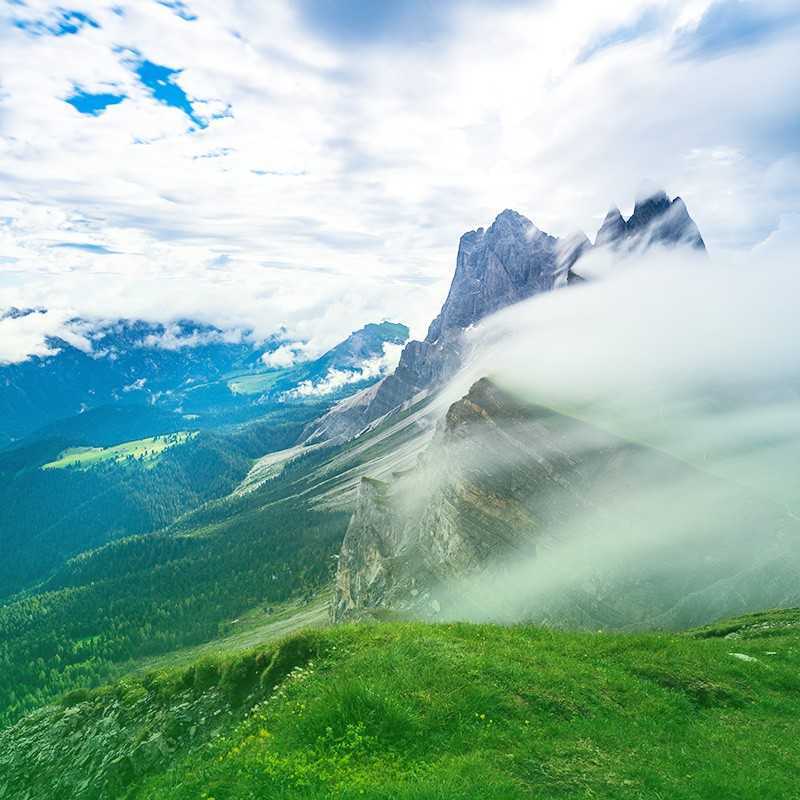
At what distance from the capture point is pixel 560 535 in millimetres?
86375

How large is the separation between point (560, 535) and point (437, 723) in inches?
2852

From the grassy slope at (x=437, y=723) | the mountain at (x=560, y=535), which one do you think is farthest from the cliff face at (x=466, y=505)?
the grassy slope at (x=437, y=723)

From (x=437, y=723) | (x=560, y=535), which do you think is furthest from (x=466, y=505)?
(x=437, y=723)

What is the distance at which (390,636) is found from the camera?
82.5ft

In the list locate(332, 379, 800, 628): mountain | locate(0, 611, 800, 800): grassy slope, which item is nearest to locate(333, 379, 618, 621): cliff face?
locate(332, 379, 800, 628): mountain

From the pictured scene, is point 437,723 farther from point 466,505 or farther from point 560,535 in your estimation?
point 466,505

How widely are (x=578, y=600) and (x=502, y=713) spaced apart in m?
65.0

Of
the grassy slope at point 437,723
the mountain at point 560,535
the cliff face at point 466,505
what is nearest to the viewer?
the grassy slope at point 437,723

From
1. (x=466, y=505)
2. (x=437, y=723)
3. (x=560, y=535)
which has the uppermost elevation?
(x=437, y=723)

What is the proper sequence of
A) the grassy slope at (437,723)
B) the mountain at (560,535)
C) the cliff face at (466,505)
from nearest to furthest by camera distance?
the grassy slope at (437,723), the mountain at (560,535), the cliff face at (466,505)

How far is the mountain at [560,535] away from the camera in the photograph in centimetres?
7444

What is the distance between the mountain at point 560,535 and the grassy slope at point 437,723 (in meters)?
50.0

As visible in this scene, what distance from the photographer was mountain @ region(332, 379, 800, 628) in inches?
2931

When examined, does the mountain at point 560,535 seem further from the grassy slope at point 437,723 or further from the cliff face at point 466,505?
the grassy slope at point 437,723
